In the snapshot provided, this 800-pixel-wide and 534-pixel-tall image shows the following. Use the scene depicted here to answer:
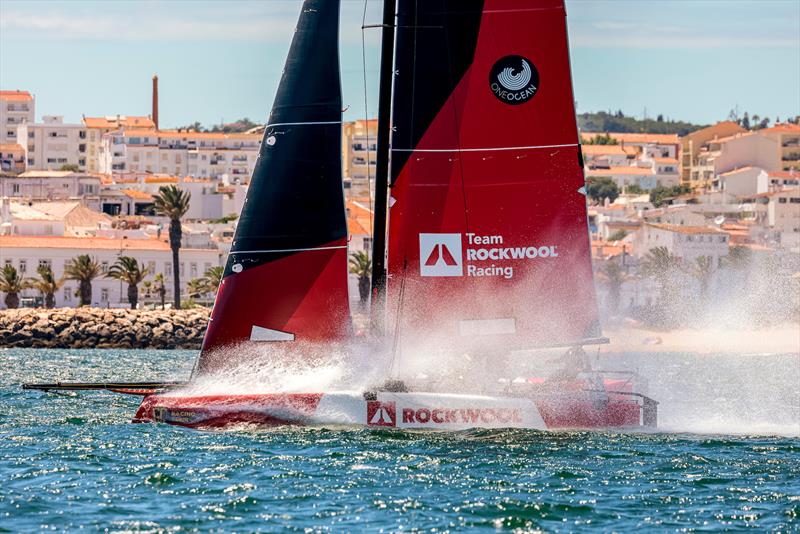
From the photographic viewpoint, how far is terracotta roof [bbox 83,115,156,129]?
187 meters

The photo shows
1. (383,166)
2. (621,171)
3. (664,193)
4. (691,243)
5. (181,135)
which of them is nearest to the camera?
(383,166)

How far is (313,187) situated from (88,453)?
19.7ft

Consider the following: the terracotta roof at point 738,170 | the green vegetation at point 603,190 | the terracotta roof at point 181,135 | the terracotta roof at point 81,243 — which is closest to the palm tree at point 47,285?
the terracotta roof at point 81,243

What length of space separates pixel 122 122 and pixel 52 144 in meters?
12.7

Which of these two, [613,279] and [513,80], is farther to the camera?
[613,279]

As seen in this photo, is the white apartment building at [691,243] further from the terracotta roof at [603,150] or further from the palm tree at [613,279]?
the terracotta roof at [603,150]

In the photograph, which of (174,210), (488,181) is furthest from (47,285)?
(488,181)

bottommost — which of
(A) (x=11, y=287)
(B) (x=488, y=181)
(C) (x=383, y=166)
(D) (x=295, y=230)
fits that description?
(A) (x=11, y=287)

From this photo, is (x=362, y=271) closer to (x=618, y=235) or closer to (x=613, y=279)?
(x=613, y=279)

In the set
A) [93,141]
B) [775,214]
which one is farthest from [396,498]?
[93,141]

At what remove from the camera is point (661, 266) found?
107438 mm

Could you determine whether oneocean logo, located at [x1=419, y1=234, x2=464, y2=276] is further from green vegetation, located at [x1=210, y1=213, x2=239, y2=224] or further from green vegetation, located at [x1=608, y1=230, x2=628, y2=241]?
green vegetation, located at [x1=608, y1=230, x2=628, y2=241]

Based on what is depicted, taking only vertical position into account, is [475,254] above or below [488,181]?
below

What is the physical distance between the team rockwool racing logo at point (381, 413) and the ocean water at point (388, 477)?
24cm
